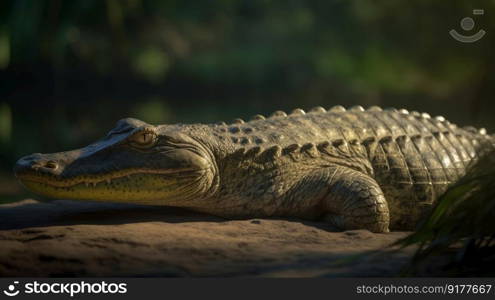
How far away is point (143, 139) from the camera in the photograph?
12.6 ft

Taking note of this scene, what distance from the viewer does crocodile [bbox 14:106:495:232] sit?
3709mm

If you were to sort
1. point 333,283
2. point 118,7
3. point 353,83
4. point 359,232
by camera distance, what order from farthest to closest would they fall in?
point 353,83, point 118,7, point 359,232, point 333,283

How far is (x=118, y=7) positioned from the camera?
75.0ft

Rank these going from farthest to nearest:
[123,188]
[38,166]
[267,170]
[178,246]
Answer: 1. [267,170]
2. [123,188]
3. [38,166]
4. [178,246]

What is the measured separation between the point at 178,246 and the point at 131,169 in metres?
0.90

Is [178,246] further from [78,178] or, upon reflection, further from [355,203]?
[355,203]

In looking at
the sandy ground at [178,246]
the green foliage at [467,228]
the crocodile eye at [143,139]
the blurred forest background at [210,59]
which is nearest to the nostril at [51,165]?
the sandy ground at [178,246]

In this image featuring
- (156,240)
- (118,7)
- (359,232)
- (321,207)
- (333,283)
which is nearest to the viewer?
(333,283)

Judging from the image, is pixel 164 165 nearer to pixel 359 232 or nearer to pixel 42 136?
pixel 359 232

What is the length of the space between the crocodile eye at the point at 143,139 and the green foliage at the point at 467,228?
187cm

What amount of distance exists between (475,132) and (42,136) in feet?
29.8

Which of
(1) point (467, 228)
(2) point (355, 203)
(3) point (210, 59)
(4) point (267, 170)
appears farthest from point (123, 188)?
(3) point (210, 59)

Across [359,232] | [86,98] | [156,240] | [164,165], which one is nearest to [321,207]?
[359,232]

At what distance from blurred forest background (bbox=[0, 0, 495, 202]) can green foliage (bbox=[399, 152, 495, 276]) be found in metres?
14.3
